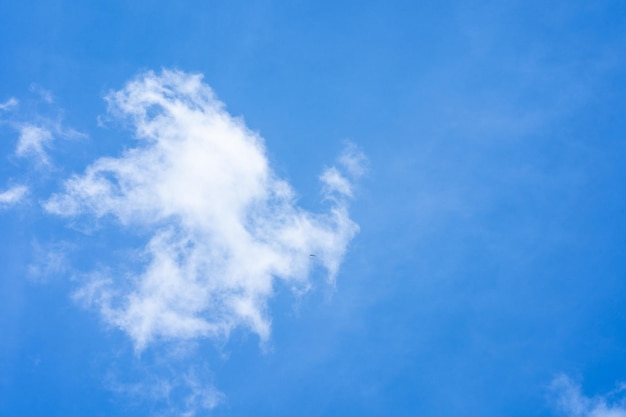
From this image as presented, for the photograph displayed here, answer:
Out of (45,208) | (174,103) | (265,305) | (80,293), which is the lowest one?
(265,305)

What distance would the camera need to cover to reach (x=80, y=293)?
69438mm

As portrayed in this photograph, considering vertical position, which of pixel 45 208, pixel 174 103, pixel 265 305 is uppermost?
pixel 174 103

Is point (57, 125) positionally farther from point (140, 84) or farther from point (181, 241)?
point (181, 241)

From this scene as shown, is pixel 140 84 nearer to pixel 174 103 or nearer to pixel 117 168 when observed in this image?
pixel 174 103

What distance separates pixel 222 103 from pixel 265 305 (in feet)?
77.2

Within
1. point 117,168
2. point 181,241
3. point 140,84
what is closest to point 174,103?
point 140,84

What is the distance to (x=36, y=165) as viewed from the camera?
229 ft

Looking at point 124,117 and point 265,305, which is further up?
point 124,117

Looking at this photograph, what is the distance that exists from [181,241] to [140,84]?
18501 mm

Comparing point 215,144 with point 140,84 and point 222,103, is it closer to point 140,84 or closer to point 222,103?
point 222,103

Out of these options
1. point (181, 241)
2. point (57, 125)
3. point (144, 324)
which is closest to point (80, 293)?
point (144, 324)

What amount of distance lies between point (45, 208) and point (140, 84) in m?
17.4

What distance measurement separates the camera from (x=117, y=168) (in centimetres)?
7094

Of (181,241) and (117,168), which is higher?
(117,168)
